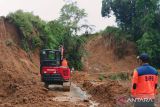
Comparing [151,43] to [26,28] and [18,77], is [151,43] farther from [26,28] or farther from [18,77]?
[18,77]

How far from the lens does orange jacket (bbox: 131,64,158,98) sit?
1214cm

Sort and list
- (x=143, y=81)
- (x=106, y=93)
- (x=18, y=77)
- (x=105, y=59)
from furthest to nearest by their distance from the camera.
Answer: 1. (x=105, y=59)
2. (x=18, y=77)
3. (x=106, y=93)
4. (x=143, y=81)

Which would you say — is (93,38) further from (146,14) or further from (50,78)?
(50,78)

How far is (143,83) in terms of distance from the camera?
12.2 metres

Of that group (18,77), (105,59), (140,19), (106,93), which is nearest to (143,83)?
(106,93)

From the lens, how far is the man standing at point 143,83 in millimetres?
12078

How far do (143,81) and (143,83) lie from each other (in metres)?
0.06

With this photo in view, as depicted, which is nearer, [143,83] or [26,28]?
[143,83]

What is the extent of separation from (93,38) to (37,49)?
85.0ft

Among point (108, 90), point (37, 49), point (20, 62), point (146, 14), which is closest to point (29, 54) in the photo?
point (37, 49)

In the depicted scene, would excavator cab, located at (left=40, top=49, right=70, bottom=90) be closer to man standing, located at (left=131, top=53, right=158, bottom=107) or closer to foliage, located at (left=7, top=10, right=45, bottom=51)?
man standing, located at (left=131, top=53, right=158, bottom=107)

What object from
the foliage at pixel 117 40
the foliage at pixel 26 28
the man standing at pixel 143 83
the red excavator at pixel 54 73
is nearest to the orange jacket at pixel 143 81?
the man standing at pixel 143 83

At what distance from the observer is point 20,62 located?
45.9m

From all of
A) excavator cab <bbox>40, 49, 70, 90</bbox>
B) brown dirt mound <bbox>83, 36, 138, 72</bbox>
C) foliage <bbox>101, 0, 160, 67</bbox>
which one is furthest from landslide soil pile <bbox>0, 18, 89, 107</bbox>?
brown dirt mound <bbox>83, 36, 138, 72</bbox>
